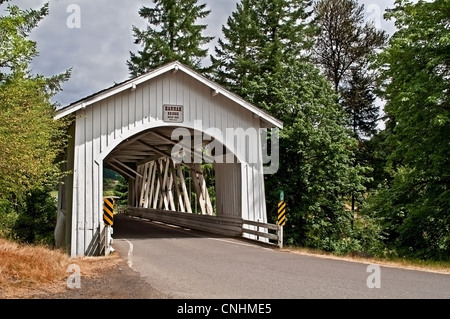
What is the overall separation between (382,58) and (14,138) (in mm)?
10662

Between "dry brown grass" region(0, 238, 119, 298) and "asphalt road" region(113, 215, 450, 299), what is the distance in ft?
4.47

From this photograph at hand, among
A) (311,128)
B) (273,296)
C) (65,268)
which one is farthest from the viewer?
(311,128)

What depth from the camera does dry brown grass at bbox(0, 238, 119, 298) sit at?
6.18 metres

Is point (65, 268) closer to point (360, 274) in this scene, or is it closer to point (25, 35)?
point (360, 274)

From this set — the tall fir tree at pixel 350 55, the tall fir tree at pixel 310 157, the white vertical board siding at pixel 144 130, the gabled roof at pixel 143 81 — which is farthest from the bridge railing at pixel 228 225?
the tall fir tree at pixel 350 55

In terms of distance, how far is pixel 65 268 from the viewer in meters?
7.93

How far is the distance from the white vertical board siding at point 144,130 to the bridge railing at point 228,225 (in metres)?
0.36

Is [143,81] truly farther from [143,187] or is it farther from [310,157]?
[143,187]

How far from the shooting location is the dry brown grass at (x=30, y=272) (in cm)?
618

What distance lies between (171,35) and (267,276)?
973 inches

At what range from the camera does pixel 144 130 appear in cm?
1310

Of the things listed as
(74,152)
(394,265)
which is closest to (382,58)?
(394,265)

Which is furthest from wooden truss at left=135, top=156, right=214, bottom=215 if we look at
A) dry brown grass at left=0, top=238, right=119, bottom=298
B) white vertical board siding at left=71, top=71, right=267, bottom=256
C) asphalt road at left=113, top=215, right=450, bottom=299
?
dry brown grass at left=0, top=238, right=119, bottom=298

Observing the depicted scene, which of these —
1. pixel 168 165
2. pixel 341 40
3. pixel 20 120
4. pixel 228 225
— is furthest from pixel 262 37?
pixel 20 120
